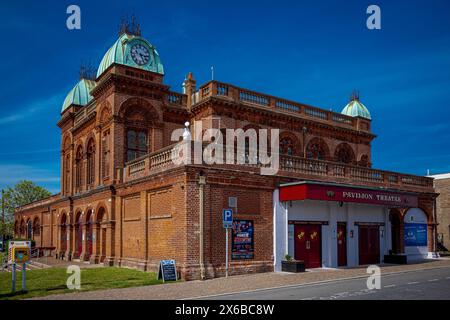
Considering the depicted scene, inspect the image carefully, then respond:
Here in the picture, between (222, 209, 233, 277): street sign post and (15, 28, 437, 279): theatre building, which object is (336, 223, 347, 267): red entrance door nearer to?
(15, 28, 437, 279): theatre building

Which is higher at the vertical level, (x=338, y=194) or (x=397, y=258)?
(x=338, y=194)

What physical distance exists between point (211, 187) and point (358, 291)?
292 inches

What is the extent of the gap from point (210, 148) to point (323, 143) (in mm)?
15042

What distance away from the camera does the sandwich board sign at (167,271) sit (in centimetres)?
1690

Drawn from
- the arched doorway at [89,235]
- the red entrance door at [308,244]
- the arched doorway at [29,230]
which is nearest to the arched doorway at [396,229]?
the red entrance door at [308,244]

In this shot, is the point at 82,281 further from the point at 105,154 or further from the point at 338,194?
the point at 338,194

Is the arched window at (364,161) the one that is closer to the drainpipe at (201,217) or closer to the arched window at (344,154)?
the arched window at (344,154)

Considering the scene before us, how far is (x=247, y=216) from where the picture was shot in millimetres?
19766

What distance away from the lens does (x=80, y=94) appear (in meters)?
34.8

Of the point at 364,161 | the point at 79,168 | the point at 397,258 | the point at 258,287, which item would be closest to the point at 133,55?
the point at 79,168

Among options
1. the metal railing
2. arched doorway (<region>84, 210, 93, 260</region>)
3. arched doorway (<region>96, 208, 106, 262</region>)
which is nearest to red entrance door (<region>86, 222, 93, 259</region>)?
arched doorway (<region>84, 210, 93, 260</region>)

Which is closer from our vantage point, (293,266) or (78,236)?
(293,266)
